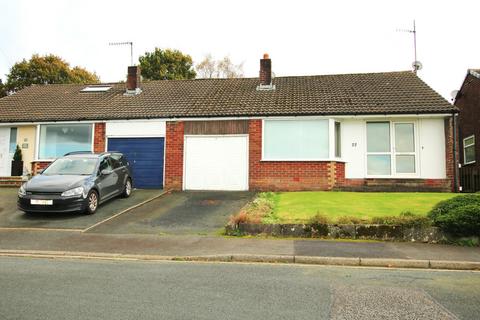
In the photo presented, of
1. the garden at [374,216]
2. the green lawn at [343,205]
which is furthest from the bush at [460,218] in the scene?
the green lawn at [343,205]

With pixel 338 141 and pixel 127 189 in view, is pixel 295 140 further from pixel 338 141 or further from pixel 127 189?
pixel 127 189

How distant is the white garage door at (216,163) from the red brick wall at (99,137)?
3.64 m

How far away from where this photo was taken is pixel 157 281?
18.5 ft

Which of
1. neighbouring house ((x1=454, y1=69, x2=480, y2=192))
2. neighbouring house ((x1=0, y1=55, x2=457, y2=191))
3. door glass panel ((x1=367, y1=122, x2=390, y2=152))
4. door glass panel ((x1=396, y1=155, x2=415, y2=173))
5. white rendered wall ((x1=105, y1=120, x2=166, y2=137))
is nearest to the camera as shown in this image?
neighbouring house ((x1=0, y1=55, x2=457, y2=191))

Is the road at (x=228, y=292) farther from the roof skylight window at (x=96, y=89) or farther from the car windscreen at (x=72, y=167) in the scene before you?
the roof skylight window at (x=96, y=89)

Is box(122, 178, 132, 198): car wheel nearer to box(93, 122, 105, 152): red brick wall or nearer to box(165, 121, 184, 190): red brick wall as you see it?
box(165, 121, 184, 190): red brick wall

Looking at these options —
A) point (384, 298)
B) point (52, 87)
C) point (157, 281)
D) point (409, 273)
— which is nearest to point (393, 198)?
point (409, 273)

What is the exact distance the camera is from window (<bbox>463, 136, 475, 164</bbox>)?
2056cm

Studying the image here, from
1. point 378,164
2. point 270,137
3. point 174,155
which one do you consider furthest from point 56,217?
point 378,164

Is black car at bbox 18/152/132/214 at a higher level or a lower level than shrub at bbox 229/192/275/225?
higher

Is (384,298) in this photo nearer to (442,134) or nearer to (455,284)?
(455,284)

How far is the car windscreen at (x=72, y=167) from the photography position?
12.1 metres

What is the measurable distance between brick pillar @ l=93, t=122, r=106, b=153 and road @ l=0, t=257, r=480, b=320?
10.5 m

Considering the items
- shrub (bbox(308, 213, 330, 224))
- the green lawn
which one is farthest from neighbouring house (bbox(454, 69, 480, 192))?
shrub (bbox(308, 213, 330, 224))
